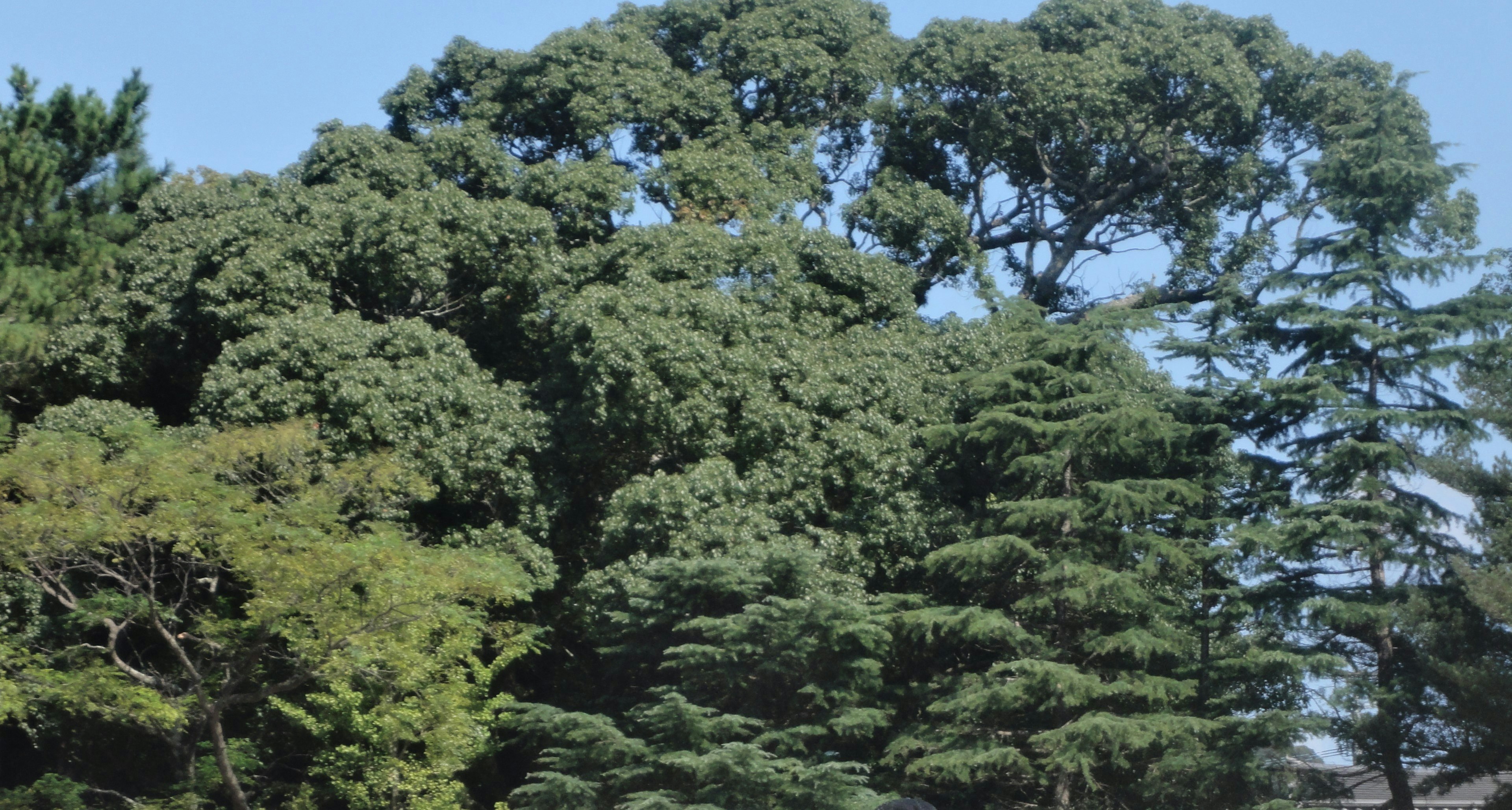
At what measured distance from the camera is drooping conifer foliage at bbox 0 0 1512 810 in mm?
13039

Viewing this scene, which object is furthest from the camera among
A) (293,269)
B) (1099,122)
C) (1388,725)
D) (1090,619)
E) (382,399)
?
(1099,122)

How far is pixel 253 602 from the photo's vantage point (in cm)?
1288

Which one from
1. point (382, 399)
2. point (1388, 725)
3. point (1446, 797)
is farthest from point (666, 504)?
point (1446, 797)

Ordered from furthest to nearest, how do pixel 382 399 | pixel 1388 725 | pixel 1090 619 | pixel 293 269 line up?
pixel 293 269 → pixel 382 399 → pixel 1090 619 → pixel 1388 725

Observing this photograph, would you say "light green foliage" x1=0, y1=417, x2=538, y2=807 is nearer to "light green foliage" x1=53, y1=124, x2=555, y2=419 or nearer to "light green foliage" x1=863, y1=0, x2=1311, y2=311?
"light green foliage" x1=53, y1=124, x2=555, y2=419

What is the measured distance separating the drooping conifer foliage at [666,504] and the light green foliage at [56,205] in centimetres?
7

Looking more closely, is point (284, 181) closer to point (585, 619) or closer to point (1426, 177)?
point (585, 619)

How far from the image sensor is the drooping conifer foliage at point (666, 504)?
1304 centimetres

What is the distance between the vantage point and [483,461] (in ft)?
49.4

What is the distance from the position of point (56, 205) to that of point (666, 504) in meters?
9.11

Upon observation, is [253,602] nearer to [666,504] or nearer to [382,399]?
[382,399]

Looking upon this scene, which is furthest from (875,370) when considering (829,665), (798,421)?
(829,665)

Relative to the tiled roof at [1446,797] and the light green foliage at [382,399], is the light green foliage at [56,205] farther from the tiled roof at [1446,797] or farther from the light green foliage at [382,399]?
the tiled roof at [1446,797]

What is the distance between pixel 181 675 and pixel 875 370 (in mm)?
8983
